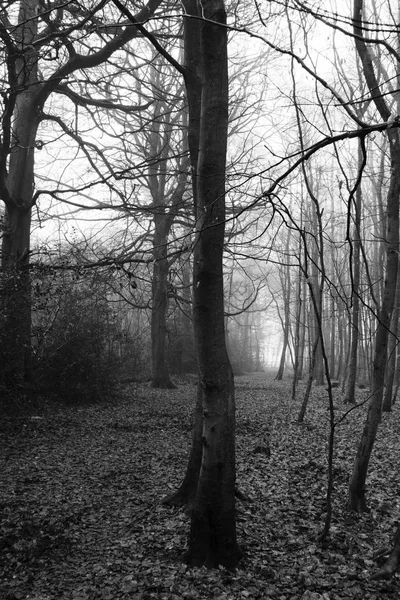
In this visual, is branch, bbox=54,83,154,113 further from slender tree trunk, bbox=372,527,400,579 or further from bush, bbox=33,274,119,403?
slender tree trunk, bbox=372,527,400,579

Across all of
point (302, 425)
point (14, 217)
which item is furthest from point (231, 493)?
point (14, 217)

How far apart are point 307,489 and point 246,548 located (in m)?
1.97

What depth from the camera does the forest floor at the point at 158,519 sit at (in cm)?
346

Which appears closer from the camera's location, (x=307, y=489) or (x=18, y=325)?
(x=307, y=489)

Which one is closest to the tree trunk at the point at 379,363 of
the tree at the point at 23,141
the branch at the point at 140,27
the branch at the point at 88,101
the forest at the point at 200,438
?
the forest at the point at 200,438

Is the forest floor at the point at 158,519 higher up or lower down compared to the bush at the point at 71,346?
lower down

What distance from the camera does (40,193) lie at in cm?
1045

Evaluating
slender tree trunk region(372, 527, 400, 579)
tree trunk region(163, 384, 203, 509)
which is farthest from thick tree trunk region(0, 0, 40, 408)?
slender tree trunk region(372, 527, 400, 579)

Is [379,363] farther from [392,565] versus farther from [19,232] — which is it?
[19,232]

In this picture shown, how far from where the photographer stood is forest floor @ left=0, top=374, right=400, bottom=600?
3463mm

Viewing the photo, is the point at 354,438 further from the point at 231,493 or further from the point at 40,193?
the point at 40,193

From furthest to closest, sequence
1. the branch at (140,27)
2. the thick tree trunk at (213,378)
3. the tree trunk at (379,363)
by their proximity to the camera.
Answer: the tree trunk at (379,363) → the thick tree trunk at (213,378) → the branch at (140,27)

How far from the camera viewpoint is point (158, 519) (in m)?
4.68

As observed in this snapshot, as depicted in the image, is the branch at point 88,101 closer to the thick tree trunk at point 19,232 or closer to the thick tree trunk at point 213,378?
the thick tree trunk at point 19,232
